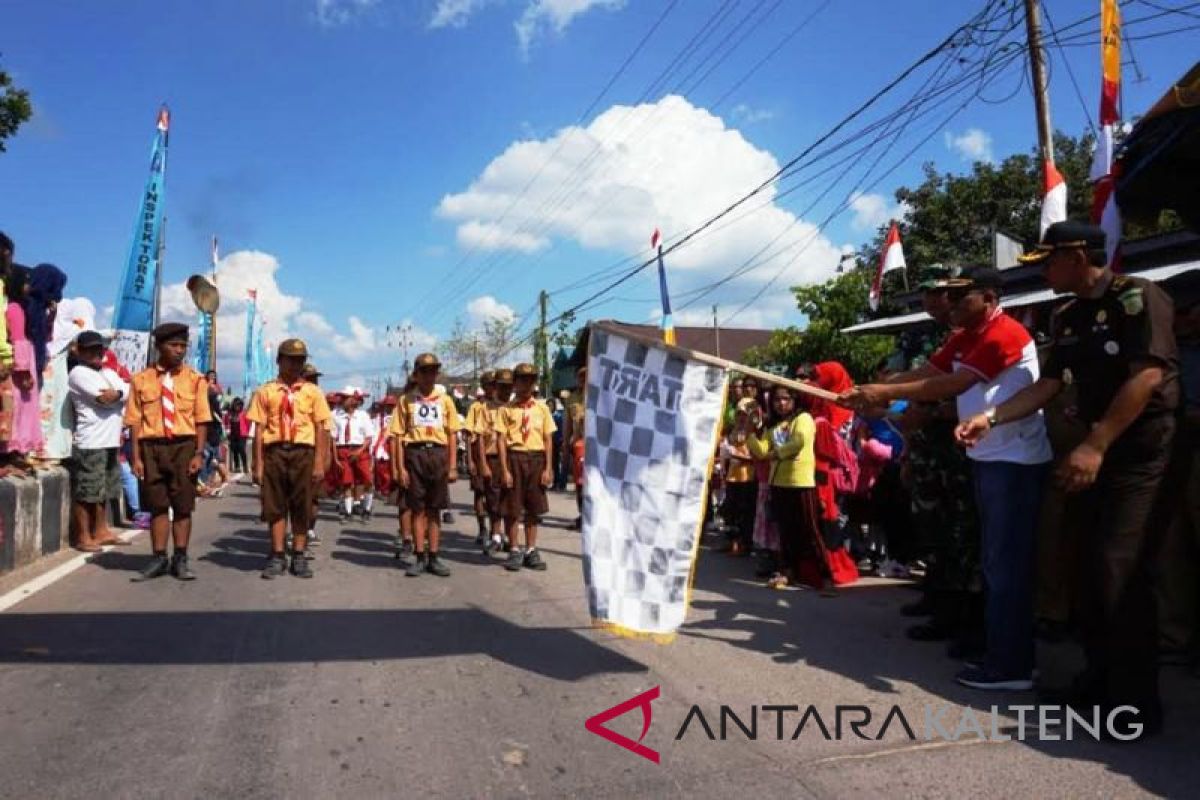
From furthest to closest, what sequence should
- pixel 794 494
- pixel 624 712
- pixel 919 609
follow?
pixel 794 494, pixel 919 609, pixel 624 712

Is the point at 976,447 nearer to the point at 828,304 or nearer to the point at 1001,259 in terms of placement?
the point at 1001,259

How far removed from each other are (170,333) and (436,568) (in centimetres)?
309

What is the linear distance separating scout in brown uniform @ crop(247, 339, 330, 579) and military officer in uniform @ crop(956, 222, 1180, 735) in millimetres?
5995

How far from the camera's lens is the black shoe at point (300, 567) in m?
7.38

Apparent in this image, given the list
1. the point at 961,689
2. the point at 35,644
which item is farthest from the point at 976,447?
the point at 35,644

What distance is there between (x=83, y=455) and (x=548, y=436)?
469 cm

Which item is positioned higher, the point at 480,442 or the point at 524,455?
the point at 480,442

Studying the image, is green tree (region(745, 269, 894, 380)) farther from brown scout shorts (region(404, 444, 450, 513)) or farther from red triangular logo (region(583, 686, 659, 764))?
red triangular logo (region(583, 686, 659, 764))

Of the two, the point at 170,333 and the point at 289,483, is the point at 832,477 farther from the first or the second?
the point at 170,333

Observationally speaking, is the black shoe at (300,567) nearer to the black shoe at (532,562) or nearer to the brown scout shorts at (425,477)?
the brown scout shorts at (425,477)

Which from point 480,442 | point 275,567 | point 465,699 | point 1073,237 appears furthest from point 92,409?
point 1073,237

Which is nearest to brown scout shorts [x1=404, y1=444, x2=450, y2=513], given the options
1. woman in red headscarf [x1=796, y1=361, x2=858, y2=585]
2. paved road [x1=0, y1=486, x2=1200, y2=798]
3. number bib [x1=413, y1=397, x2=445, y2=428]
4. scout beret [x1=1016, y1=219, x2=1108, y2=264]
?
→ number bib [x1=413, y1=397, x2=445, y2=428]

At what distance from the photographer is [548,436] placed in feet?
28.4

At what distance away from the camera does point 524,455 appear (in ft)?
27.8
